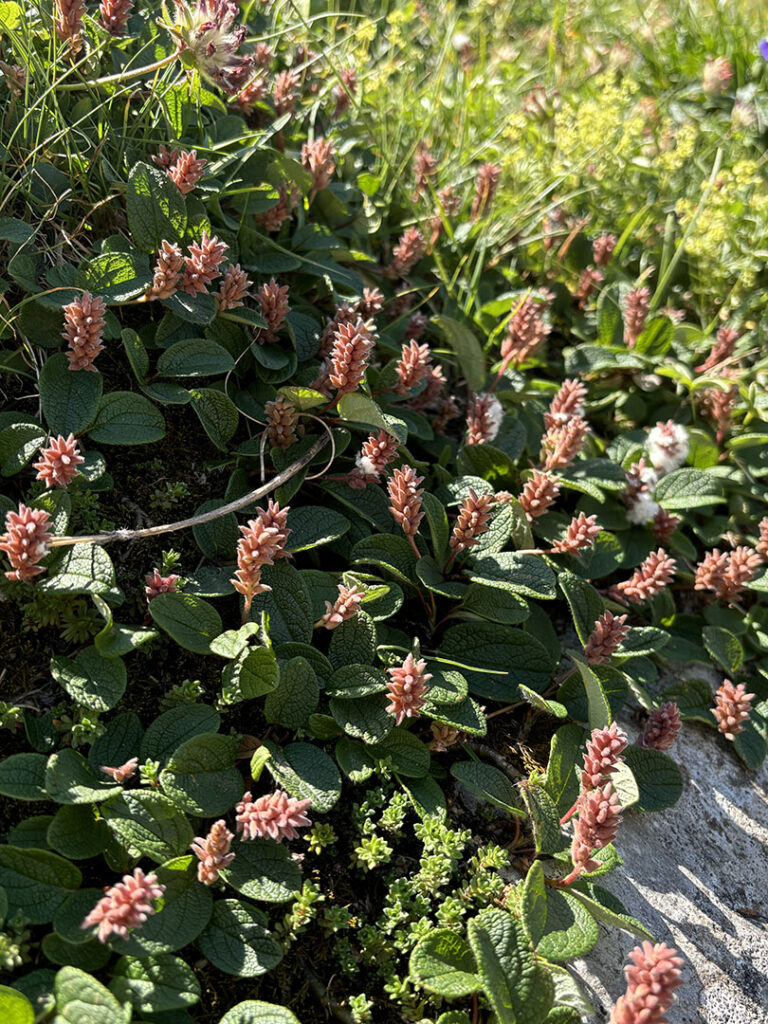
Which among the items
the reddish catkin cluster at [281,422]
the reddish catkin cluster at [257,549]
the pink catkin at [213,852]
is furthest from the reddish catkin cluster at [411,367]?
the pink catkin at [213,852]

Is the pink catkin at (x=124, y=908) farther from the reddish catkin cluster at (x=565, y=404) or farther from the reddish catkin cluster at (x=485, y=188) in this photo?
the reddish catkin cluster at (x=485, y=188)

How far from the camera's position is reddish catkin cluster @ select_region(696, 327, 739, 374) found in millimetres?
3113

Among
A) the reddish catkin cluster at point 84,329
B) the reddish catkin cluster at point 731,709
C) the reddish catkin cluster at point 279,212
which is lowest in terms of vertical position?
the reddish catkin cluster at point 731,709

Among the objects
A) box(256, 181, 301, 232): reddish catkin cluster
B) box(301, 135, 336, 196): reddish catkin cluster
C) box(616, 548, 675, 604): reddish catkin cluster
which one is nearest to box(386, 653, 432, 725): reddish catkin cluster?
box(616, 548, 675, 604): reddish catkin cluster

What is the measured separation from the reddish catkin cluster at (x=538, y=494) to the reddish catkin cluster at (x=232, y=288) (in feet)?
3.15

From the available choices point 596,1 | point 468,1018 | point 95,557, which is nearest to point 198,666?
point 95,557

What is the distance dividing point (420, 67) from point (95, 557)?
324 centimetres

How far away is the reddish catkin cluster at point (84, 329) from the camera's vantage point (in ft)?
6.76

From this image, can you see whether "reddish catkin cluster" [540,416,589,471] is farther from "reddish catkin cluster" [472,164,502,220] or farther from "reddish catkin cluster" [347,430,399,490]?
"reddish catkin cluster" [472,164,502,220]

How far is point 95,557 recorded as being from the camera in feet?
6.41

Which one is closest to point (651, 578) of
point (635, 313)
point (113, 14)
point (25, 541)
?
point (635, 313)

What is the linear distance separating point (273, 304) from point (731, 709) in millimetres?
1720

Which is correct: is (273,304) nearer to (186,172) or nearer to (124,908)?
(186,172)

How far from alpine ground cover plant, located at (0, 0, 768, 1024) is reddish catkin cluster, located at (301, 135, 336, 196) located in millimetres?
15
